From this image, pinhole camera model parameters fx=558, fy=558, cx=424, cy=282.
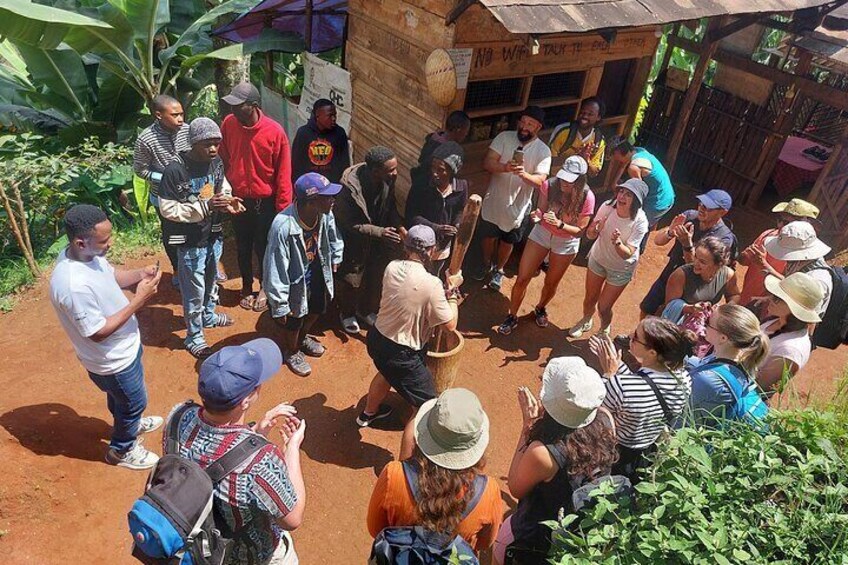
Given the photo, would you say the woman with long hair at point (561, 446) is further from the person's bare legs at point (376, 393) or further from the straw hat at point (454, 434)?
the person's bare legs at point (376, 393)

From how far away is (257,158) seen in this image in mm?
5305

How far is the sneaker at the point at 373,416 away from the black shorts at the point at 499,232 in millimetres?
2454

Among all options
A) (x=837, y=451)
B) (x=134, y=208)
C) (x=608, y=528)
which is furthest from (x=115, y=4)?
(x=837, y=451)

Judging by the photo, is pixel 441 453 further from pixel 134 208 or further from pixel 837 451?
pixel 134 208

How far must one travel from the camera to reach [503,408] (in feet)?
17.0

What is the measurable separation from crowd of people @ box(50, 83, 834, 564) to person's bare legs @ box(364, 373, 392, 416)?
2 cm

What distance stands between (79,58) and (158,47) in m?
1.13

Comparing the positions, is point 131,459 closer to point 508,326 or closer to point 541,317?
point 508,326

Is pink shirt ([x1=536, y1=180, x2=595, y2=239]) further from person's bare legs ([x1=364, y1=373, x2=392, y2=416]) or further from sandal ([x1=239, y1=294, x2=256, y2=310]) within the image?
sandal ([x1=239, y1=294, x2=256, y2=310])

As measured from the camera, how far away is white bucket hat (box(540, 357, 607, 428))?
8.62ft

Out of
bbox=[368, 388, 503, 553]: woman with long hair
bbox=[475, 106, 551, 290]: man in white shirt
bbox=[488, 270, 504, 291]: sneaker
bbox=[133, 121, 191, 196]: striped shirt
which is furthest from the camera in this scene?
bbox=[488, 270, 504, 291]: sneaker

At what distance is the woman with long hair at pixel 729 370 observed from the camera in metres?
3.14

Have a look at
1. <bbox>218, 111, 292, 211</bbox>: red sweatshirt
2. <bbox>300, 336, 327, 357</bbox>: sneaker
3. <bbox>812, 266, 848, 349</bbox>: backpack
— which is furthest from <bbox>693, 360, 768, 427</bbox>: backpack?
<bbox>218, 111, 292, 211</bbox>: red sweatshirt

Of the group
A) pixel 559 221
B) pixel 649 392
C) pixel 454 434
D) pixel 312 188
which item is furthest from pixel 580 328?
pixel 454 434
